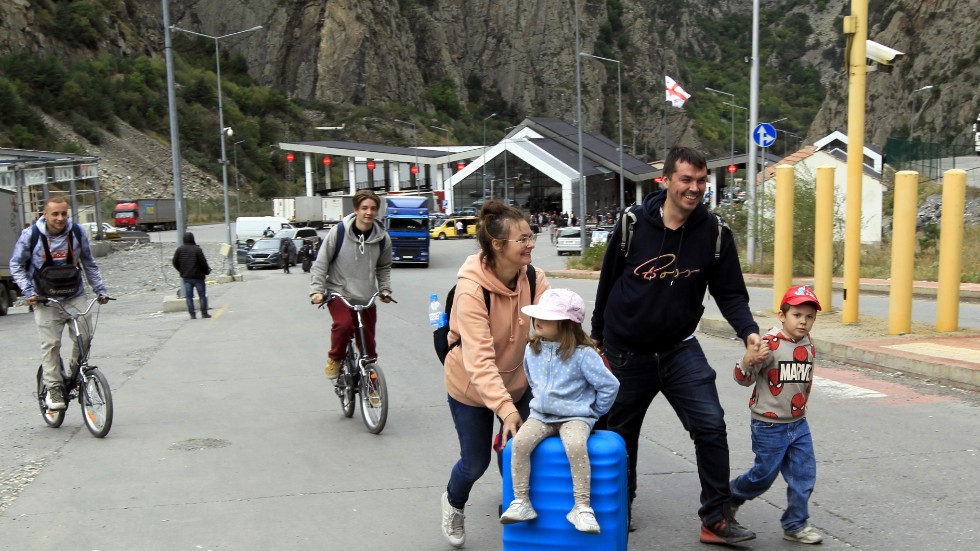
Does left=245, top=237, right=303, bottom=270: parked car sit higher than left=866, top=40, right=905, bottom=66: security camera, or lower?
lower

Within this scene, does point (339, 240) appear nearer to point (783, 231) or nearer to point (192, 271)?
point (783, 231)

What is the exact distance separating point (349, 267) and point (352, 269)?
0.10 feet

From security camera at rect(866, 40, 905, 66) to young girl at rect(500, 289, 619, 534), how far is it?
988 cm

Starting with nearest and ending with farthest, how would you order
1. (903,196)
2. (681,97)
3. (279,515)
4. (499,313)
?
(499,313) < (279,515) < (903,196) < (681,97)

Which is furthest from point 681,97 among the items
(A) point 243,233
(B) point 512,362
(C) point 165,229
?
(C) point 165,229

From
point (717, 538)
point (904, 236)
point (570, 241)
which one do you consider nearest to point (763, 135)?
point (904, 236)

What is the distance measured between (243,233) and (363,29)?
70.1m

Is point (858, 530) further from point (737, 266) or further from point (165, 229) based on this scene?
point (165, 229)

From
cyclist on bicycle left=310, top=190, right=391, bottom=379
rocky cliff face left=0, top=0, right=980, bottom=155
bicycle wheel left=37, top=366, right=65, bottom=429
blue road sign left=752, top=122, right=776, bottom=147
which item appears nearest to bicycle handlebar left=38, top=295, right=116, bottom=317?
bicycle wheel left=37, top=366, right=65, bottom=429

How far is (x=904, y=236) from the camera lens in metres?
11.1

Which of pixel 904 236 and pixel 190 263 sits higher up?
pixel 904 236

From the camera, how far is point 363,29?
12150 cm

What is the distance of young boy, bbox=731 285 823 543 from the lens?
4.92m

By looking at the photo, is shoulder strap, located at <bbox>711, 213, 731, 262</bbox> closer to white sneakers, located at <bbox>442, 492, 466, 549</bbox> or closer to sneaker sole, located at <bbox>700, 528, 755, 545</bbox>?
sneaker sole, located at <bbox>700, 528, 755, 545</bbox>
